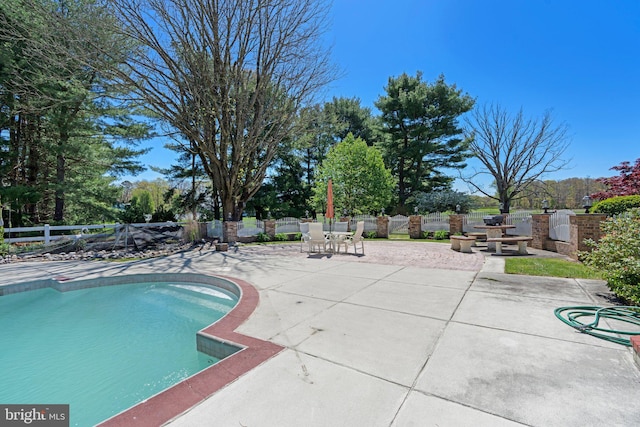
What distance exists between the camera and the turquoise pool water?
2938mm

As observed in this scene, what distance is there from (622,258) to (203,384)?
561cm

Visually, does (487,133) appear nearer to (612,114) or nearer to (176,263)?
(612,114)

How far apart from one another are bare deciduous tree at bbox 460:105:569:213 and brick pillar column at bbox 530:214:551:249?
41.6 feet

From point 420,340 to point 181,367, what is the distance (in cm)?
266

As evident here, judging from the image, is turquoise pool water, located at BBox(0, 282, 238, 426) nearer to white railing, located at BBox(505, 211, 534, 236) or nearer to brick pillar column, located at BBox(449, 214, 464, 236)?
brick pillar column, located at BBox(449, 214, 464, 236)

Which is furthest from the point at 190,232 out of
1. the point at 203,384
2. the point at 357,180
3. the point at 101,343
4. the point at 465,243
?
the point at 203,384

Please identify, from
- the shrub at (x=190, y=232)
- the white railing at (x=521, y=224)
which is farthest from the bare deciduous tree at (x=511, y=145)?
the shrub at (x=190, y=232)

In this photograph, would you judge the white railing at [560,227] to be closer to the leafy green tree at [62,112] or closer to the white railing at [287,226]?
the white railing at [287,226]

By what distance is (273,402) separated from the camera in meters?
2.05

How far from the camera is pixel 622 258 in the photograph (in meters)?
A: 4.16

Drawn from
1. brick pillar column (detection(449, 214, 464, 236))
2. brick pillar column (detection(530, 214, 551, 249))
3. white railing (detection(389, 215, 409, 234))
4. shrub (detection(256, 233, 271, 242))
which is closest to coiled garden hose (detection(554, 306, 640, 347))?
brick pillar column (detection(530, 214, 551, 249))

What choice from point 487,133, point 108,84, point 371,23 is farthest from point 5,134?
point 487,133

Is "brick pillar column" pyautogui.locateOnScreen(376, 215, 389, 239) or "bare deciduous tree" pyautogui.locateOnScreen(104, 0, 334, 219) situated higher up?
"bare deciduous tree" pyautogui.locateOnScreen(104, 0, 334, 219)

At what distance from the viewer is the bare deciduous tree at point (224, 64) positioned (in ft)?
42.2
